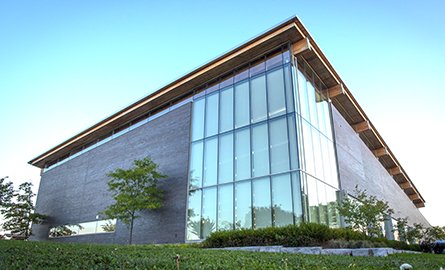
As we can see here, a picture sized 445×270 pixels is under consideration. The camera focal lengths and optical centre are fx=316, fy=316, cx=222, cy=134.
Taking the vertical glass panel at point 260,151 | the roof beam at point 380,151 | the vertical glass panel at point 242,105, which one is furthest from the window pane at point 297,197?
the roof beam at point 380,151

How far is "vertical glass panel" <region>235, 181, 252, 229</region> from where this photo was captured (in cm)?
1544

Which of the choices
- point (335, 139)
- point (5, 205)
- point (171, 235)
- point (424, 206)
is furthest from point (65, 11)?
point (424, 206)

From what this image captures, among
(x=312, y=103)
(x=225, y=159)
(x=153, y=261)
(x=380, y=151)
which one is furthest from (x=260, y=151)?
(x=380, y=151)

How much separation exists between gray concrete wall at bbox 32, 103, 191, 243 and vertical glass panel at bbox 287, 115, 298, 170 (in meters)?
7.33

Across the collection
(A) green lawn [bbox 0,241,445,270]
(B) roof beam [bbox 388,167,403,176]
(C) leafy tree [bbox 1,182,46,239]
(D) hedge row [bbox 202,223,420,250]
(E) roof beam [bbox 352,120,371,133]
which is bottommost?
(A) green lawn [bbox 0,241,445,270]

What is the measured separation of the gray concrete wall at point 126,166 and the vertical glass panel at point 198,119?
533 millimetres

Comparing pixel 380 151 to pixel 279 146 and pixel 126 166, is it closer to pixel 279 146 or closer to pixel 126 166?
pixel 279 146

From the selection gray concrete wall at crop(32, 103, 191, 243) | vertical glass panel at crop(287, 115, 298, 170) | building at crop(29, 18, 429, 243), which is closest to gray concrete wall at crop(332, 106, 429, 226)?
building at crop(29, 18, 429, 243)

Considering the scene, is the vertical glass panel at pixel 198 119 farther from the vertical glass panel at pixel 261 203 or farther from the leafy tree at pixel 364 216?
the leafy tree at pixel 364 216

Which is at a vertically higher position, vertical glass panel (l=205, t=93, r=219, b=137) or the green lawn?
vertical glass panel (l=205, t=93, r=219, b=137)

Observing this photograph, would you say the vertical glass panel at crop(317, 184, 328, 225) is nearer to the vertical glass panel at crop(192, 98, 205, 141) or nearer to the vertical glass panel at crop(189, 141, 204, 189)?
the vertical glass panel at crop(189, 141, 204, 189)

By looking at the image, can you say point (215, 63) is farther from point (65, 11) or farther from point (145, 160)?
point (65, 11)

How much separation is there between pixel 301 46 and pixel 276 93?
9.45ft

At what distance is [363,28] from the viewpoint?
15.6 metres
